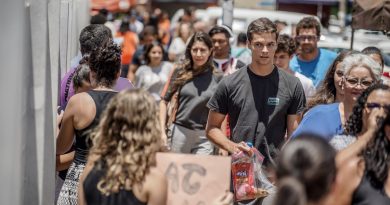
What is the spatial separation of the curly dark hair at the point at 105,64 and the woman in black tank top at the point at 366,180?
2106 mm

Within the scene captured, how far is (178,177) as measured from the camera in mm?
4871

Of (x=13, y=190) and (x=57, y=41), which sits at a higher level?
(x=57, y=41)

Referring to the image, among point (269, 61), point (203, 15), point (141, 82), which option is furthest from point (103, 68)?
point (203, 15)

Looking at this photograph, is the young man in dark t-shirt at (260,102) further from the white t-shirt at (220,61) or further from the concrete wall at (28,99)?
the white t-shirt at (220,61)

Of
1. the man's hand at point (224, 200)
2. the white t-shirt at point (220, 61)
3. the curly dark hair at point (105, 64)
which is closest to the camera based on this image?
the man's hand at point (224, 200)

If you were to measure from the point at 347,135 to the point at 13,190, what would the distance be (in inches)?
80.1

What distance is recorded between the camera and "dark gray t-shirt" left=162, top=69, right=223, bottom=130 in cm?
941

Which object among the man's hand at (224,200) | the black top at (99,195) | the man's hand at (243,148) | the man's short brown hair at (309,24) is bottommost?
the man's hand at (243,148)

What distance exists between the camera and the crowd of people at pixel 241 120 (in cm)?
457

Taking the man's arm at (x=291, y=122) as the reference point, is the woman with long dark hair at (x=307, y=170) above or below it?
above

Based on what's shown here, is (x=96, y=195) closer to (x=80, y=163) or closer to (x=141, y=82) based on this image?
(x=80, y=163)

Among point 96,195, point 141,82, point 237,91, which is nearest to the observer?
point 96,195

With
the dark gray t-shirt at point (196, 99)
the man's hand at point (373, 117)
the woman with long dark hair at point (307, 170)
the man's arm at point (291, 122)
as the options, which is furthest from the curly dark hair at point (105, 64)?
the dark gray t-shirt at point (196, 99)

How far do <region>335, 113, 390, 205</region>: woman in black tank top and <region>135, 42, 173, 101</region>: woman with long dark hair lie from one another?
7827mm
